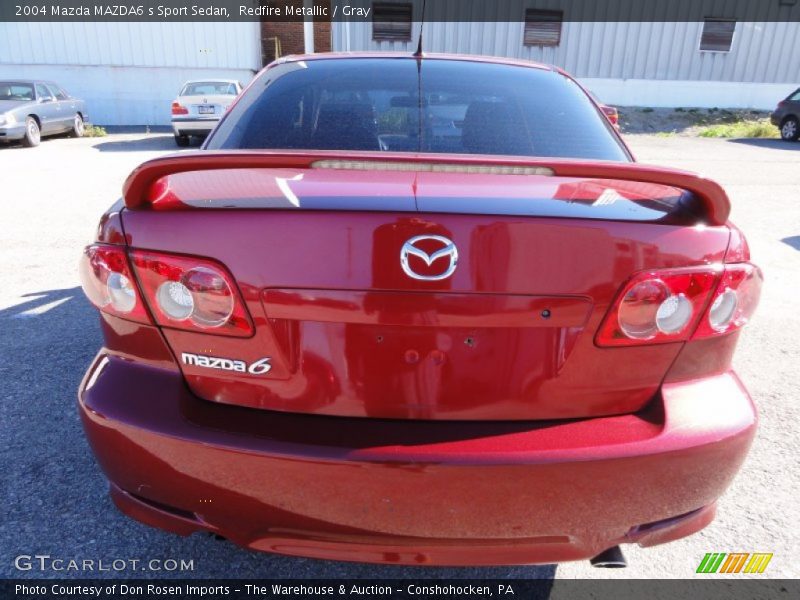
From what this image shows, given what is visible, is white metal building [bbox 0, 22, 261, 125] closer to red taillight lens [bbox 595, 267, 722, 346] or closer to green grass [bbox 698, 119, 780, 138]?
green grass [bbox 698, 119, 780, 138]

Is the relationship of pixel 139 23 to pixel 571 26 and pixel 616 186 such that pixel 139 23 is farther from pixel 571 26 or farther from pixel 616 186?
pixel 616 186

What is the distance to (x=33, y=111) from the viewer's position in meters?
13.3

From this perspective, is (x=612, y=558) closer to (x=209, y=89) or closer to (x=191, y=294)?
(x=191, y=294)

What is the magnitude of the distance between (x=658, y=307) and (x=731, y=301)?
225 millimetres

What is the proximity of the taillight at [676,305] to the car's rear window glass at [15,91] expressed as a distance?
52.9 feet

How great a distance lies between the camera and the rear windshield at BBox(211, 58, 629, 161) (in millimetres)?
2115

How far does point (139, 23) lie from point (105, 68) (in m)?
2.01

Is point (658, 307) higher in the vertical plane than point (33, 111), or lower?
higher

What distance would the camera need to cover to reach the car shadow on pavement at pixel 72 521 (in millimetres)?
1888

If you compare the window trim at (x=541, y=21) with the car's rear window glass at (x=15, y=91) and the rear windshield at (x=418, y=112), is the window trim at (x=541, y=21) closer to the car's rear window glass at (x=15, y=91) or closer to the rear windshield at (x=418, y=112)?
the car's rear window glass at (x=15, y=91)

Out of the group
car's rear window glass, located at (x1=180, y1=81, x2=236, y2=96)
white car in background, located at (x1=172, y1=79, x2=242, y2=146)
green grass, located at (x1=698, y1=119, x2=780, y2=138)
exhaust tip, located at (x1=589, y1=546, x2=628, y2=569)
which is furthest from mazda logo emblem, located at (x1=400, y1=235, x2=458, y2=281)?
green grass, located at (x1=698, y1=119, x2=780, y2=138)

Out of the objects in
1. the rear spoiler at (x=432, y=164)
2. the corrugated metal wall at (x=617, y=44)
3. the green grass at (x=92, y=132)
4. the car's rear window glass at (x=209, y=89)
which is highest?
the corrugated metal wall at (x=617, y=44)

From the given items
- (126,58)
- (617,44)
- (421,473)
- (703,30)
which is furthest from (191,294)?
(703,30)

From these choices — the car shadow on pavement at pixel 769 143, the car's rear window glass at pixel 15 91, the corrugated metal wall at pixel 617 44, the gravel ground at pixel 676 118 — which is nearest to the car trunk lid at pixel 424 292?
the car's rear window glass at pixel 15 91
